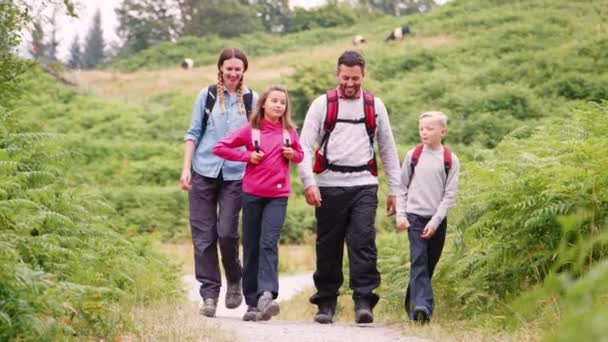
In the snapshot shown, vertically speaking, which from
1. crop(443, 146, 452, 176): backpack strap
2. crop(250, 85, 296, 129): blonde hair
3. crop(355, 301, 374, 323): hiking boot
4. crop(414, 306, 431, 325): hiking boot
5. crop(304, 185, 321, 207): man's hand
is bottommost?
crop(355, 301, 374, 323): hiking boot

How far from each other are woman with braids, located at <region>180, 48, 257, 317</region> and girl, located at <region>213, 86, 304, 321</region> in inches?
14.2

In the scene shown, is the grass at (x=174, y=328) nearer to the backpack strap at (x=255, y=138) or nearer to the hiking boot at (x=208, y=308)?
the hiking boot at (x=208, y=308)

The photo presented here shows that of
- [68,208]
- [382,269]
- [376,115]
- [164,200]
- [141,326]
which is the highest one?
[376,115]

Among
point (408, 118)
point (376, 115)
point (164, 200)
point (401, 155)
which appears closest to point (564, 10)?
point (408, 118)

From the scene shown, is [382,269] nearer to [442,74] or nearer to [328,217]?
[328,217]

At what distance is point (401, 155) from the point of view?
2508 cm

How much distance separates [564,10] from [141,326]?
39581 mm

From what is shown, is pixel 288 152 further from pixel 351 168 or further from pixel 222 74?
pixel 222 74

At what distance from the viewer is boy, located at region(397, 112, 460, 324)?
7328mm

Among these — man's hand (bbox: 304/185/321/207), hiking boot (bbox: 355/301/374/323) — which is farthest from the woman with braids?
hiking boot (bbox: 355/301/374/323)

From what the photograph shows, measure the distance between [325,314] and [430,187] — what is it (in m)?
1.50

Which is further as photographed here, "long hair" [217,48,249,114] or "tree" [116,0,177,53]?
"tree" [116,0,177,53]

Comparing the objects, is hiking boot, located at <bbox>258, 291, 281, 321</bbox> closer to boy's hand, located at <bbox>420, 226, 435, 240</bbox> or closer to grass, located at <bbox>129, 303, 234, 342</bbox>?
grass, located at <bbox>129, 303, 234, 342</bbox>

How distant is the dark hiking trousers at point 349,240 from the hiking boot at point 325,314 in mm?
35
